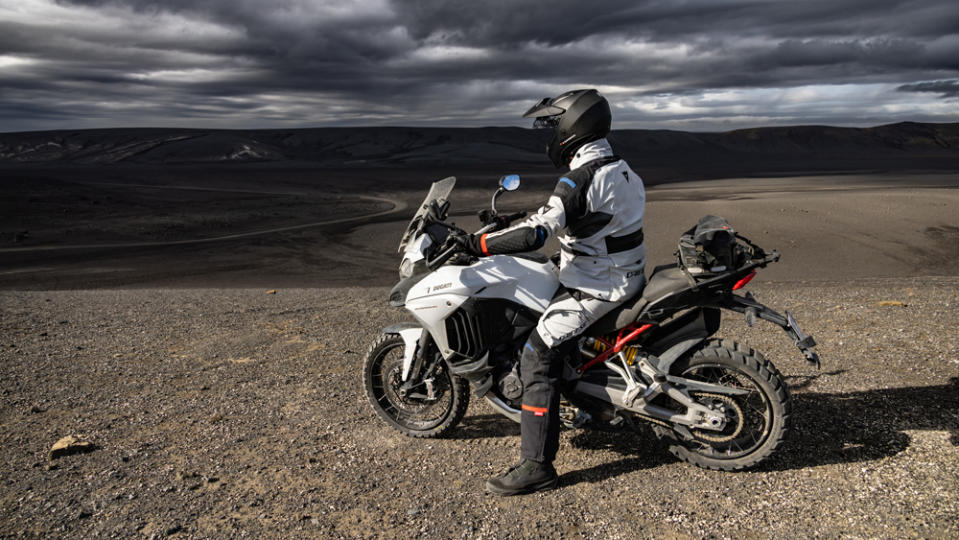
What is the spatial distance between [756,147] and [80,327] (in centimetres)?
16846

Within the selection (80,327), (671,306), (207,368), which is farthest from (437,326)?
(80,327)

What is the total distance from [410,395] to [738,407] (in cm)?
218

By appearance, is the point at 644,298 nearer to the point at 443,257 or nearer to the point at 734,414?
the point at 734,414

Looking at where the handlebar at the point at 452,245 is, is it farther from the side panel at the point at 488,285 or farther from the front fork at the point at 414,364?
the front fork at the point at 414,364

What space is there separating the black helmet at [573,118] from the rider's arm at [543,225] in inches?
13.6

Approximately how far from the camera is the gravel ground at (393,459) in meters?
3.42

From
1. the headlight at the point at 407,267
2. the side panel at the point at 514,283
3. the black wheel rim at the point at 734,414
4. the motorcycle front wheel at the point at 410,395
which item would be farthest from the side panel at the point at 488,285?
the black wheel rim at the point at 734,414

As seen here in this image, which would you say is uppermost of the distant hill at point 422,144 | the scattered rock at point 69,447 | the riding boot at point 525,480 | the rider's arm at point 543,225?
the distant hill at point 422,144

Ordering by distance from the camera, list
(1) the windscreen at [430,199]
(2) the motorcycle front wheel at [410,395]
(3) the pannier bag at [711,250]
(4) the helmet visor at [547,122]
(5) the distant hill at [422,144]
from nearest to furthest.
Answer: (3) the pannier bag at [711,250] < (4) the helmet visor at [547,122] < (1) the windscreen at [430,199] < (2) the motorcycle front wheel at [410,395] < (5) the distant hill at [422,144]

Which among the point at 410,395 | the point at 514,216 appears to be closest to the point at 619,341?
the point at 514,216

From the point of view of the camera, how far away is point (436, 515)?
355 centimetres

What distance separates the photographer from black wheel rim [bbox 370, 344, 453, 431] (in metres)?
4.52

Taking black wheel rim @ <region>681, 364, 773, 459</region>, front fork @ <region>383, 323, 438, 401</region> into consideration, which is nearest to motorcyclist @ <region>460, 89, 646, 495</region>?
black wheel rim @ <region>681, 364, 773, 459</region>

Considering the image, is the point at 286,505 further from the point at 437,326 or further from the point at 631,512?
the point at 631,512
